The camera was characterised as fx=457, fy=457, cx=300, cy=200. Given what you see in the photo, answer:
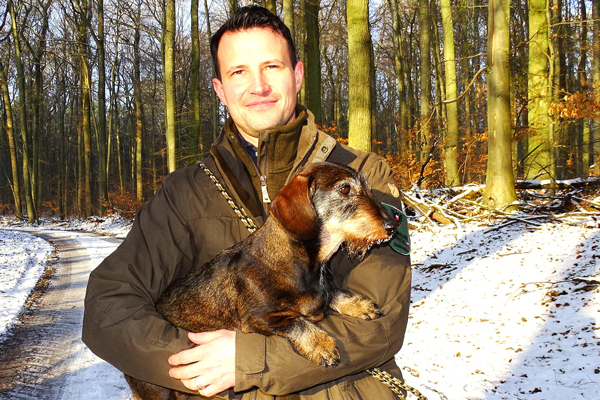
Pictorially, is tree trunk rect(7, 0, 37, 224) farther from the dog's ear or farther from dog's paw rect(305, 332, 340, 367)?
dog's paw rect(305, 332, 340, 367)

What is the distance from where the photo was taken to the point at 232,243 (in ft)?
9.13

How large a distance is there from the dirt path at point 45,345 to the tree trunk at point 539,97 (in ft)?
41.8

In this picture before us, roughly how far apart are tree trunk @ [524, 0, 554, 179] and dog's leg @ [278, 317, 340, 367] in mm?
13411

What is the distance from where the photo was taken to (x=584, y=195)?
11.7m

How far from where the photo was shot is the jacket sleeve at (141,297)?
2211 millimetres

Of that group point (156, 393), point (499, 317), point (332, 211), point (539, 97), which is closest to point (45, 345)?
point (156, 393)

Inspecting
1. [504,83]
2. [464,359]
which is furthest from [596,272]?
[504,83]

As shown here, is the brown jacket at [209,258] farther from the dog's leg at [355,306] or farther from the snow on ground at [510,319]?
the snow on ground at [510,319]

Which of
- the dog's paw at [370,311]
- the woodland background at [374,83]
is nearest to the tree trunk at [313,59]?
the woodland background at [374,83]

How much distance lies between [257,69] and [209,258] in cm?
121

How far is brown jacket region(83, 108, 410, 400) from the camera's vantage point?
2.13 meters

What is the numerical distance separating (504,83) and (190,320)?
11831mm

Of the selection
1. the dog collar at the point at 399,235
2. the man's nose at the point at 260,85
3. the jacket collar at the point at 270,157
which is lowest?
the dog collar at the point at 399,235

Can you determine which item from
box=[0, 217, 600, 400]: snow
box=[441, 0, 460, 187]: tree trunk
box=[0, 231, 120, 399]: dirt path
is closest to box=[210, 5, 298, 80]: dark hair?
box=[0, 217, 600, 400]: snow
